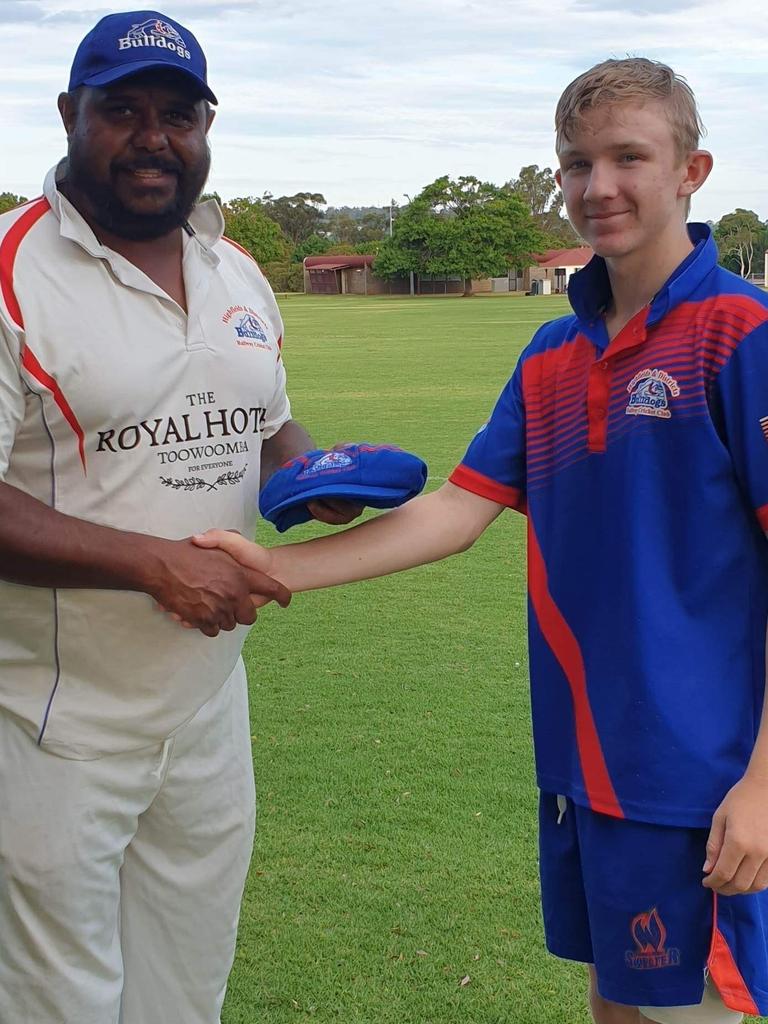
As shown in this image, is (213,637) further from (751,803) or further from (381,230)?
(381,230)

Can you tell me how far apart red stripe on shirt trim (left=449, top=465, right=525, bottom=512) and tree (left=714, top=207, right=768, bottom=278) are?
96739mm

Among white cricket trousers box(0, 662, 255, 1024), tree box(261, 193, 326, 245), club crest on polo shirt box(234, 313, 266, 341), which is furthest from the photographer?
tree box(261, 193, 326, 245)

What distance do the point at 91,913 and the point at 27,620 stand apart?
0.63m

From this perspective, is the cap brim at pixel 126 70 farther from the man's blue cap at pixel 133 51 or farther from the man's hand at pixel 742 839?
the man's hand at pixel 742 839

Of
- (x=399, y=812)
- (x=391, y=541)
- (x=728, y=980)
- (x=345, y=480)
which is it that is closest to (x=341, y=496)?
(x=345, y=480)

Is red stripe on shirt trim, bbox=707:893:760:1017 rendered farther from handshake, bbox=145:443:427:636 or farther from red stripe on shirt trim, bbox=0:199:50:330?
red stripe on shirt trim, bbox=0:199:50:330

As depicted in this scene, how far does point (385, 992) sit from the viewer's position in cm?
338

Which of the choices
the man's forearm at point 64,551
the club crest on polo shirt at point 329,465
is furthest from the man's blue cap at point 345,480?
the man's forearm at point 64,551

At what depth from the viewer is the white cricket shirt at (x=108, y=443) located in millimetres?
2395

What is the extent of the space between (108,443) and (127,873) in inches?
38.8

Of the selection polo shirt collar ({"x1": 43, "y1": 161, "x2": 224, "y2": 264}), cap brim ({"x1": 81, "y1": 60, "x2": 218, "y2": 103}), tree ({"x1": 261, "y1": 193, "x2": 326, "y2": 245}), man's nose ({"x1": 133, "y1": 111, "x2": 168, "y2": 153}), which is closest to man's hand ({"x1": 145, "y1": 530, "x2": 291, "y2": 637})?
polo shirt collar ({"x1": 43, "y1": 161, "x2": 224, "y2": 264})

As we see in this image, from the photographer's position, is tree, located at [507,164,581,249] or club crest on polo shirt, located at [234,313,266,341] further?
tree, located at [507,164,581,249]

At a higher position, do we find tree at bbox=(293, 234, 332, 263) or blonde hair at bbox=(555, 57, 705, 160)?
blonde hair at bbox=(555, 57, 705, 160)

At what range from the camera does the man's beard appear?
2.49 metres
